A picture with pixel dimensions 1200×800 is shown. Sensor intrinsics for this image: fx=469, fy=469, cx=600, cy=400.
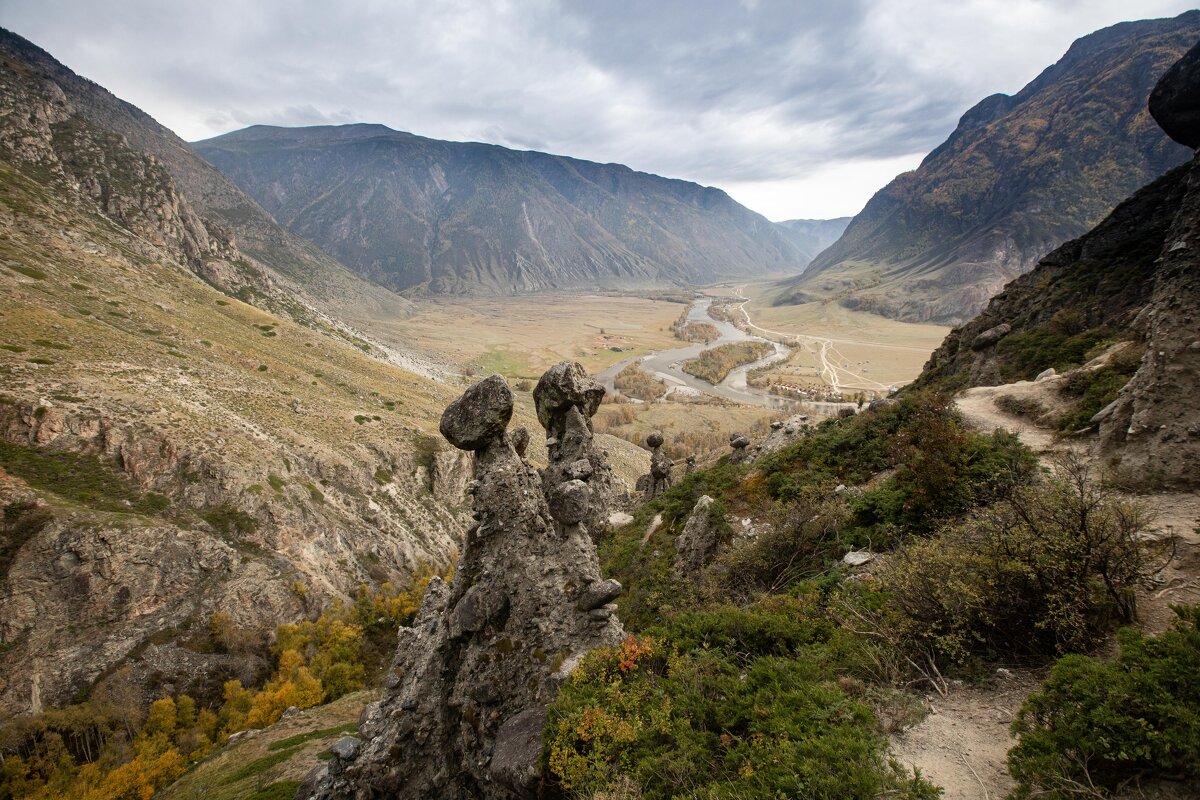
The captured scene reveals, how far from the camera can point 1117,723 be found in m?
4.96

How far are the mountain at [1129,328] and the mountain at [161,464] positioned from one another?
46073 millimetres

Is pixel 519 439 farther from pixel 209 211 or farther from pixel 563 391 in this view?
pixel 209 211

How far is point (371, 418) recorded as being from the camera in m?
56.7

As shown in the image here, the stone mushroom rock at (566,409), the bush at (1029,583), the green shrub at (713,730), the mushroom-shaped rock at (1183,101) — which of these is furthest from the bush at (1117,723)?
the mushroom-shaped rock at (1183,101)

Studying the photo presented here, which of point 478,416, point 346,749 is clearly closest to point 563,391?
point 478,416

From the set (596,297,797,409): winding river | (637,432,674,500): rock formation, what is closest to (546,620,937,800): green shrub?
(637,432,674,500): rock formation

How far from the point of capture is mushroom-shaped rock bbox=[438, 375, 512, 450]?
12.1m

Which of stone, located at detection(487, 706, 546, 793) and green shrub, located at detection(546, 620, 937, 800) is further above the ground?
green shrub, located at detection(546, 620, 937, 800)

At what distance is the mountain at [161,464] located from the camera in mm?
28109

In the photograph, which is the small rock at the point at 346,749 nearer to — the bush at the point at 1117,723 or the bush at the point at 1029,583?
the bush at the point at 1029,583

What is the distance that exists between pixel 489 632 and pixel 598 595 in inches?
118

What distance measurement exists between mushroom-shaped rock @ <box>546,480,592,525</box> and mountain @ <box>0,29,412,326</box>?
4524 inches

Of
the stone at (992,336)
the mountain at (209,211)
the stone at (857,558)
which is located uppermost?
the mountain at (209,211)

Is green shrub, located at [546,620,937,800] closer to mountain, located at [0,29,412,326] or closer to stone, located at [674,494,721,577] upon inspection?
stone, located at [674,494,721,577]
